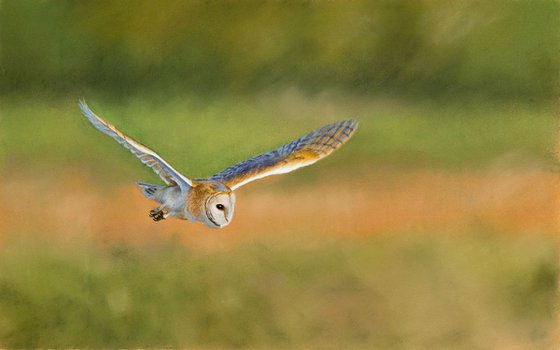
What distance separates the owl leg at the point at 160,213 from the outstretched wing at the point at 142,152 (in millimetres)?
→ 114

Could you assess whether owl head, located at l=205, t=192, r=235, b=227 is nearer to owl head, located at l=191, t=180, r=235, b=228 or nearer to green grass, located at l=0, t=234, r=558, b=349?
owl head, located at l=191, t=180, r=235, b=228

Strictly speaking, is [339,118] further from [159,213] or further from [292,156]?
[159,213]

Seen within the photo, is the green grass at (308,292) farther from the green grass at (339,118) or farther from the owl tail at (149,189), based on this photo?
the owl tail at (149,189)

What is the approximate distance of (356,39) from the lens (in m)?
4.36

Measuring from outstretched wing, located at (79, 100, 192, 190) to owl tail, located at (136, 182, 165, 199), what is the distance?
0.11m

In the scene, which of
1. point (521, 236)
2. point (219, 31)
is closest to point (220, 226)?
point (219, 31)


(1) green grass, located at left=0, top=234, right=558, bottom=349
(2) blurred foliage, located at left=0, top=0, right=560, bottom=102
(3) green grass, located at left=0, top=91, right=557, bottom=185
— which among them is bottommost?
(1) green grass, located at left=0, top=234, right=558, bottom=349

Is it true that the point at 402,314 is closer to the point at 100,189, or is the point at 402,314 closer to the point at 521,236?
the point at 521,236

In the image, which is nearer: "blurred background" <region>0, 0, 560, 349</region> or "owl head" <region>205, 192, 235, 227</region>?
"owl head" <region>205, 192, 235, 227</region>

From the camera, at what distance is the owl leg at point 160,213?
395cm

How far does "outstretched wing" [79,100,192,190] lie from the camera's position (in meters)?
3.39

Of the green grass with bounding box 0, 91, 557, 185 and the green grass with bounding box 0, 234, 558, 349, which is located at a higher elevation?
the green grass with bounding box 0, 91, 557, 185

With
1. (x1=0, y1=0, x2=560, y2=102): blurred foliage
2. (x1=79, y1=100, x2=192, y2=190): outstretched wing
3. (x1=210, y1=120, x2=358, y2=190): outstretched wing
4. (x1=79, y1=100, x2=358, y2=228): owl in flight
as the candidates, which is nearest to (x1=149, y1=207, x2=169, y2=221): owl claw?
(x1=79, y1=100, x2=358, y2=228): owl in flight

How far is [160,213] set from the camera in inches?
156
